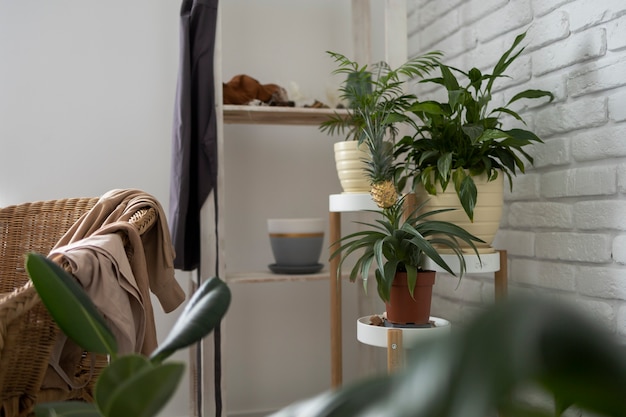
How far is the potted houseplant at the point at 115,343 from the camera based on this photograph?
1.25 ft

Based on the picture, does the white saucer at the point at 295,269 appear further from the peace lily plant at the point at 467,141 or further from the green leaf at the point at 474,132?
the green leaf at the point at 474,132

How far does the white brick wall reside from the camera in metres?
1.64

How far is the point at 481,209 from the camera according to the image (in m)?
1.77

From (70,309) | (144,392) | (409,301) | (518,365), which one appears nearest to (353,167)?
(409,301)

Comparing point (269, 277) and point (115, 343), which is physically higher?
point (115, 343)

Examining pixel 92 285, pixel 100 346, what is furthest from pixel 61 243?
pixel 100 346

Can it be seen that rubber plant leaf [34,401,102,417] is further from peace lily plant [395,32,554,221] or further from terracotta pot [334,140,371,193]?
terracotta pot [334,140,371,193]

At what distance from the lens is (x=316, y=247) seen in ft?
7.92

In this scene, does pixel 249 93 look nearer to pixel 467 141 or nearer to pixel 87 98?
pixel 87 98

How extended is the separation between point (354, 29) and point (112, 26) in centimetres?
97

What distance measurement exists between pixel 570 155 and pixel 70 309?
1.57m

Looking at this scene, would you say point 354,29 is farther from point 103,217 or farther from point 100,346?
point 100,346

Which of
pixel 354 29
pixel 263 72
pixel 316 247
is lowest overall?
pixel 316 247

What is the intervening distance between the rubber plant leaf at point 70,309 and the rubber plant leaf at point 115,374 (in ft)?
0.22
